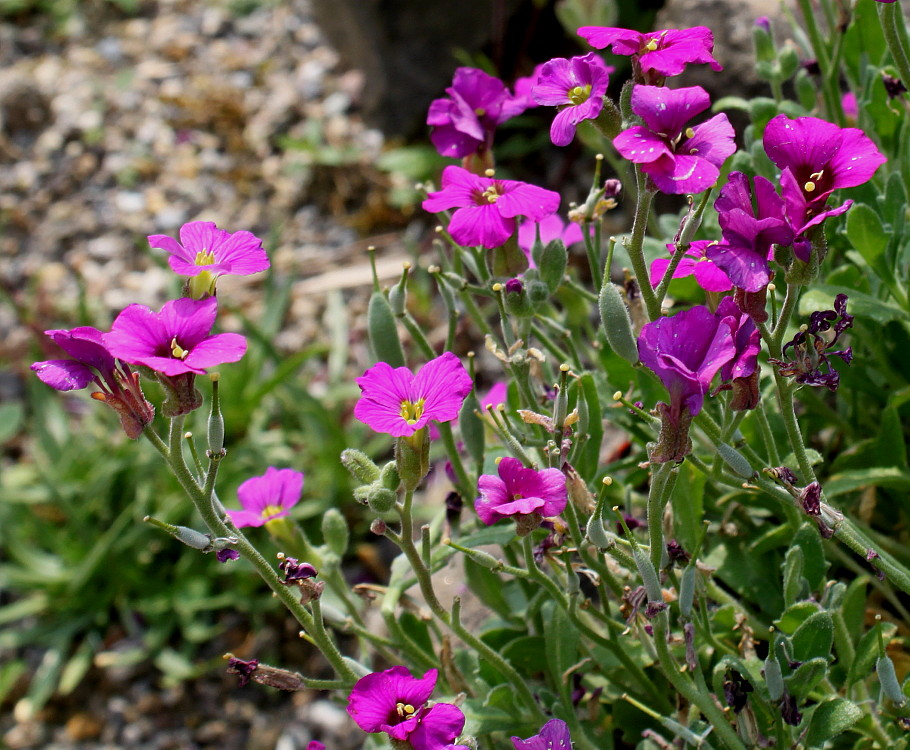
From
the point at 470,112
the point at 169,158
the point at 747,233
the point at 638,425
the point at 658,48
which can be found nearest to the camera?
the point at 747,233

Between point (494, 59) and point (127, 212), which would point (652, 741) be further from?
point (127, 212)

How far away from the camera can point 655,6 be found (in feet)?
10.8

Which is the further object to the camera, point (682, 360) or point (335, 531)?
point (335, 531)

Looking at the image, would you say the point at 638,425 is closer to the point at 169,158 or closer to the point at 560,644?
the point at 560,644

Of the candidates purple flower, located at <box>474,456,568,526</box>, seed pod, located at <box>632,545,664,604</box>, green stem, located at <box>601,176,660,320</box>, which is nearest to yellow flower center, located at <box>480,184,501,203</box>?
green stem, located at <box>601,176,660,320</box>

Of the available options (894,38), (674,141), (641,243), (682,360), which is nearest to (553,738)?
(682,360)

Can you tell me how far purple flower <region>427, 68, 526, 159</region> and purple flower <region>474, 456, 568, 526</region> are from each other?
0.51m

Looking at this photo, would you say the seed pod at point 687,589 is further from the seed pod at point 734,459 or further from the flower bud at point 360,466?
the flower bud at point 360,466

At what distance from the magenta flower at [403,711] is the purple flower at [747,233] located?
0.56 meters

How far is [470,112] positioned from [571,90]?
0.25 meters

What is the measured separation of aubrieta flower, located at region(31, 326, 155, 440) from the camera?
103 centimetres

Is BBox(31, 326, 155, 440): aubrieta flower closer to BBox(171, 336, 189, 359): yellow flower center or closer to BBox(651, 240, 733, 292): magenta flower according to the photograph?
BBox(171, 336, 189, 359): yellow flower center

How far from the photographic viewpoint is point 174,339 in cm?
105

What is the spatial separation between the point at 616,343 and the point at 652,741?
0.56 meters
